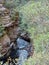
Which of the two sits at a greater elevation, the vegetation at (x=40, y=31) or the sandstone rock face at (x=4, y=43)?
the vegetation at (x=40, y=31)

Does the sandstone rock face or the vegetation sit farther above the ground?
the vegetation

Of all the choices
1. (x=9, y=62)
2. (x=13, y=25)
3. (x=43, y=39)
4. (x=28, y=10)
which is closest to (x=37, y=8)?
(x=28, y=10)

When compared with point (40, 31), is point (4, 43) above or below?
below

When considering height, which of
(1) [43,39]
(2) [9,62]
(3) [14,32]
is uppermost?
(1) [43,39]

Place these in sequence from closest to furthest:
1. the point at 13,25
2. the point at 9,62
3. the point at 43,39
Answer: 1. the point at 43,39
2. the point at 9,62
3. the point at 13,25

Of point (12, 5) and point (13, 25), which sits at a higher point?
point (12, 5)

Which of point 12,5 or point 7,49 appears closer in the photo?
point 7,49

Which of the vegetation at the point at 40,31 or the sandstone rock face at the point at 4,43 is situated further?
the sandstone rock face at the point at 4,43

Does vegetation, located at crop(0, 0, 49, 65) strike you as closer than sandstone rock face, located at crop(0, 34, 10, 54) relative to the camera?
Yes

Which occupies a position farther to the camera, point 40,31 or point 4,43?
point 4,43

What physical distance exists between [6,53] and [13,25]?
A: 1.20 metres

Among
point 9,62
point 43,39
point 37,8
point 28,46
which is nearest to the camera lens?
point 43,39

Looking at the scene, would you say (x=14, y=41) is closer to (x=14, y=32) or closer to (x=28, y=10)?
(x=14, y=32)

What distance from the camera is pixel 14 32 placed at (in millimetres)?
6547
